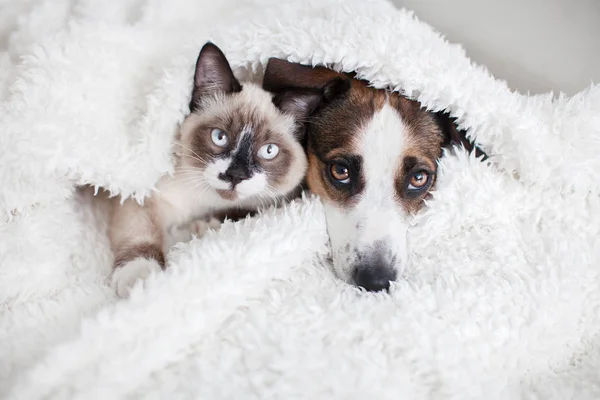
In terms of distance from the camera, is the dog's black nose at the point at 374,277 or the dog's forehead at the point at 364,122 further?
the dog's forehead at the point at 364,122

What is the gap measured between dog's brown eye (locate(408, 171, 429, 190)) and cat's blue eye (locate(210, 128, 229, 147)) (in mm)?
501

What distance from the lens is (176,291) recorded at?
3.52 feet

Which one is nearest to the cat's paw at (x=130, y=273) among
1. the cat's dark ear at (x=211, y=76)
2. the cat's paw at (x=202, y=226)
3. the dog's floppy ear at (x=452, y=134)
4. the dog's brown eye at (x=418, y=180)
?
the cat's paw at (x=202, y=226)

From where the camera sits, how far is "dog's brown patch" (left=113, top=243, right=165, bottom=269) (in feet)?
4.33

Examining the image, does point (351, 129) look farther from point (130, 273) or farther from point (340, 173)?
point (130, 273)

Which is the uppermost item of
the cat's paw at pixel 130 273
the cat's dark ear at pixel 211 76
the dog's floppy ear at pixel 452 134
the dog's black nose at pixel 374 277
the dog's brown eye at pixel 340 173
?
the dog's floppy ear at pixel 452 134

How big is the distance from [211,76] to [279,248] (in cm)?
51

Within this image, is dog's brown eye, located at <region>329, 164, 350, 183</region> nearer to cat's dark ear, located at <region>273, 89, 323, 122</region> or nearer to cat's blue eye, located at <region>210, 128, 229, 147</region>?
cat's dark ear, located at <region>273, 89, 323, 122</region>

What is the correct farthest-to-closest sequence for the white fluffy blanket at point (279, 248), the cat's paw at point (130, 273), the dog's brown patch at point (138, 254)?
1. the dog's brown patch at point (138, 254)
2. the cat's paw at point (130, 273)
3. the white fluffy blanket at point (279, 248)

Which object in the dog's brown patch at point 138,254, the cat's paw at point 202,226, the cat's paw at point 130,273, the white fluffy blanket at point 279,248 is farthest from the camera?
the cat's paw at point 202,226

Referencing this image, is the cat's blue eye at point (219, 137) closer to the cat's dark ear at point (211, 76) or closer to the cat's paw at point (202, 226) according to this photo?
the cat's dark ear at point (211, 76)

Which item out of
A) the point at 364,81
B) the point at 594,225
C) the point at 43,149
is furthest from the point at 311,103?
the point at 594,225

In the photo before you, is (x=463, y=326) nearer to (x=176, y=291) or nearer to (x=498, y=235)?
(x=498, y=235)

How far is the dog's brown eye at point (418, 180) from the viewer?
136 cm
